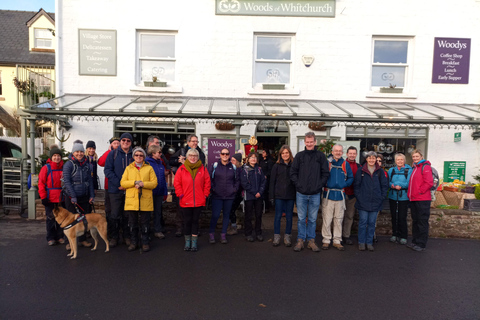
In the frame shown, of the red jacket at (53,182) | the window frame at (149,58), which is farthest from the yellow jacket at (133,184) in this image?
the window frame at (149,58)

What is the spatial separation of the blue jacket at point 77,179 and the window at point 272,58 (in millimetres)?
6119

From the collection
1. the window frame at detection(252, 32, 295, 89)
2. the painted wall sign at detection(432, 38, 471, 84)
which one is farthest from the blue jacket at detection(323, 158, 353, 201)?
the painted wall sign at detection(432, 38, 471, 84)

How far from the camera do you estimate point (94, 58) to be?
30.6 ft

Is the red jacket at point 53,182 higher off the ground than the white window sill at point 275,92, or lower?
lower

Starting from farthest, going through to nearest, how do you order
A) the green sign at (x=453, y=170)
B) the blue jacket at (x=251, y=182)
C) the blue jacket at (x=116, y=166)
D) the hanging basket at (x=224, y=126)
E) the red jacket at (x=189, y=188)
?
the green sign at (x=453, y=170)
the hanging basket at (x=224, y=126)
the blue jacket at (x=251, y=182)
the blue jacket at (x=116, y=166)
the red jacket at (x=189, y=188)

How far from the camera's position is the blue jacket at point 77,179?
17.0 feet

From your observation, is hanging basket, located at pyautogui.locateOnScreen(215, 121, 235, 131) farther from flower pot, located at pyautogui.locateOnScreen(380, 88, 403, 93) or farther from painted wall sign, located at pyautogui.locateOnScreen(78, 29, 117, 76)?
flower pot, located at pyautogui.locateOnScreen(380, 88, 403, 93)

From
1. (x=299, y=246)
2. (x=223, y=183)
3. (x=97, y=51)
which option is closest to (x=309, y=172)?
(x=299, y=246)

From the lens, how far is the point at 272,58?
985cm

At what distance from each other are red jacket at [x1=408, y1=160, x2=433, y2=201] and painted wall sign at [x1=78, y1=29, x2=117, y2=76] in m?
8.89

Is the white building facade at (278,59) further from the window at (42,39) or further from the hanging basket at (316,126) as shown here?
the window at (42,39)

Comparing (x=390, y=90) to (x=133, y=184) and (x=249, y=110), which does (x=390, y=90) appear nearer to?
(x=249, y=110)

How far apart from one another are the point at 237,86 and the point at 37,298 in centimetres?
764

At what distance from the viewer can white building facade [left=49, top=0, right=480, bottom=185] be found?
30.7 ft
